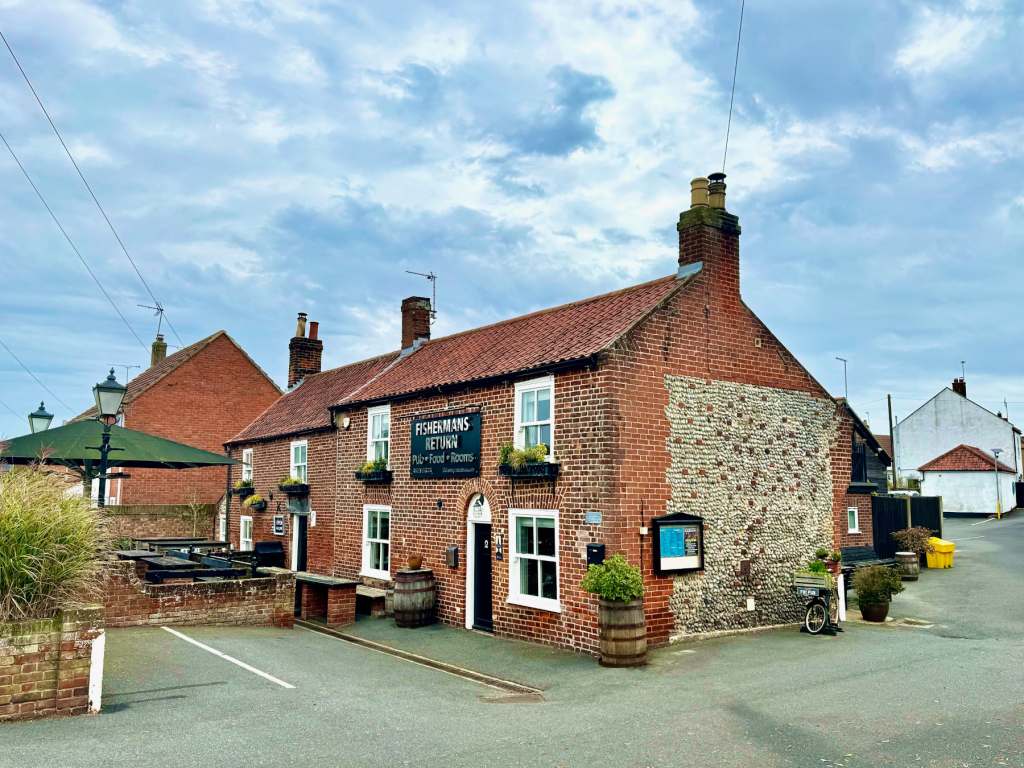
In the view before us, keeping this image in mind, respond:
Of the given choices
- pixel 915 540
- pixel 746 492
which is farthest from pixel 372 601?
pixel 915 540

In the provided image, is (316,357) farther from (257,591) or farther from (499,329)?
(257,591)

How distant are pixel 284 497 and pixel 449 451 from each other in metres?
9.31

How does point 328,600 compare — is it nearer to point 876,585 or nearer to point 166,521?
point 876,585

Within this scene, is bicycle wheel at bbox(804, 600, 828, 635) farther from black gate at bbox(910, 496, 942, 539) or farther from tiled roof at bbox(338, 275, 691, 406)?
black gate at bbox(910, 496, 942, 539)

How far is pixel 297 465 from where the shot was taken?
23672 mm

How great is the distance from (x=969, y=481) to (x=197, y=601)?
4918 cm

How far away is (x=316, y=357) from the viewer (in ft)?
102

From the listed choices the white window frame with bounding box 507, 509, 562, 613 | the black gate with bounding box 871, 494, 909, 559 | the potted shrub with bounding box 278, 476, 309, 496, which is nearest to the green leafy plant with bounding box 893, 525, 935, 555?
the black gate with bounding box 871, 494, 909, 559

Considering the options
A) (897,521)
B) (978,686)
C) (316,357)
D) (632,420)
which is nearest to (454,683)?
(632,420)

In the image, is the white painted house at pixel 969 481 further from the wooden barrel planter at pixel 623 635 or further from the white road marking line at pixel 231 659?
the white road marking line at pixel 231 659

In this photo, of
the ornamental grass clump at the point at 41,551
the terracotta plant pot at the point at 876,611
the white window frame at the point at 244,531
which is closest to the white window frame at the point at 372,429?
the white window frame at the point at 244,531

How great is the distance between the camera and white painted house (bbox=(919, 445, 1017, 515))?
49188mm

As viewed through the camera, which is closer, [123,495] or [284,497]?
[284,497]

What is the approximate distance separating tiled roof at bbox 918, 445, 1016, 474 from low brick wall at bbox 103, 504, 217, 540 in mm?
43379
